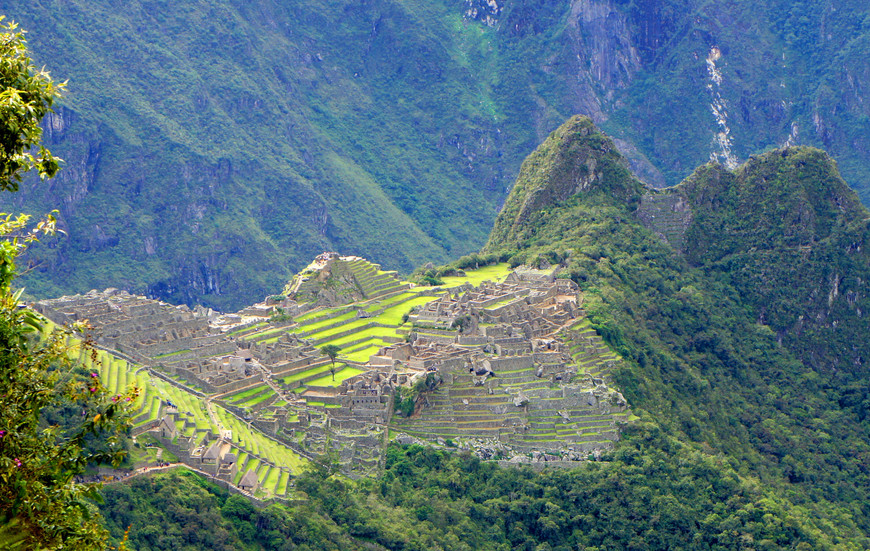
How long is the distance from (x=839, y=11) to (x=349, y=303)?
152 m

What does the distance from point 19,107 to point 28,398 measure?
9.49ft

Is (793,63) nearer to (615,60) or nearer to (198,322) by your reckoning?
(615,60)

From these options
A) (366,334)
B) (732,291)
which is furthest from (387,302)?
(732,291)

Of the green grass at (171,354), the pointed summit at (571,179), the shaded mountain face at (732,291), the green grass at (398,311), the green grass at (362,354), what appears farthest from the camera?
the pointed summit at (571,179)

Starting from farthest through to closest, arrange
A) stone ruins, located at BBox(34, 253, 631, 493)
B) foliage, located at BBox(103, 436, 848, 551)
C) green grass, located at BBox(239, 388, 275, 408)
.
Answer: green grass, located at BBox(239, 388, 275, 408) < stone ruins, located at BBox(34, 253, 631, 493) < foliage, located at BBox(103, 436, 848, 551)

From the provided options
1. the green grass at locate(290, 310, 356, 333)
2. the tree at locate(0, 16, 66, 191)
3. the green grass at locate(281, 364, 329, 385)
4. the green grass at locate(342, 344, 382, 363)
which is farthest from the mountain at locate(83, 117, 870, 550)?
the tree at locate(0, 16, 66, 191)

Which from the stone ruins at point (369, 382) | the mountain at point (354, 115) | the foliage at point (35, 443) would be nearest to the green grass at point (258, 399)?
the stone ruins at point (369, 382)

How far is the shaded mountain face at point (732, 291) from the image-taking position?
59875 millimetres

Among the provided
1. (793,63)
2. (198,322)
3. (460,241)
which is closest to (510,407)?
(198,322)

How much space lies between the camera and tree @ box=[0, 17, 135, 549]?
466 inches

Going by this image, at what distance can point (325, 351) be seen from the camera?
49875 millimetres

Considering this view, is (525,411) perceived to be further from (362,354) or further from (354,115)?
(354,115)

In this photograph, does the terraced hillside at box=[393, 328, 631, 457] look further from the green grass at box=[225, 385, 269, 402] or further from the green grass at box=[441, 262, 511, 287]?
the green grass at box=[441, 262, 511, 287]

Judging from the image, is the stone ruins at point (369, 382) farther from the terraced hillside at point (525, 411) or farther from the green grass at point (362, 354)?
the green grass at point (362, 354)
